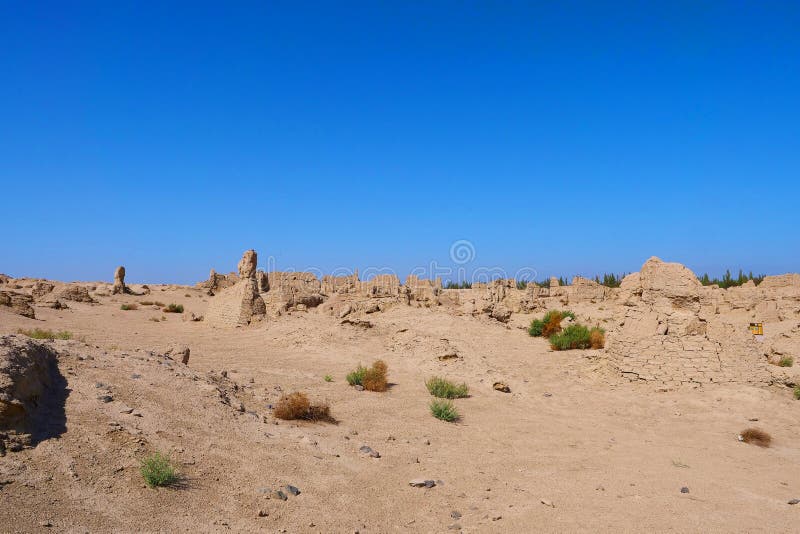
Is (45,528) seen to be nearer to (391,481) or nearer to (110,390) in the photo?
(110,390)

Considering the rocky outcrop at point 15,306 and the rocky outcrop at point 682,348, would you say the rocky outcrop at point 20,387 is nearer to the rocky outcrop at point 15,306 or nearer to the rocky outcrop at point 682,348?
the rocky outcrop at point 682,348

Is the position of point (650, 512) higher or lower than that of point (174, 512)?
lower

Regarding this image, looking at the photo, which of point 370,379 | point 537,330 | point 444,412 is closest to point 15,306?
point 370,379

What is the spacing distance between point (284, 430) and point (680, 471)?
16.8ft

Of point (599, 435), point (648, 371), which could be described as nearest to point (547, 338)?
point (648, 371)

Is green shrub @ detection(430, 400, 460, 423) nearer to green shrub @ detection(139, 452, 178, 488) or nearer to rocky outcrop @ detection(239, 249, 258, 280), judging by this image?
green shrub @ detection(139, 452, 178, 488)

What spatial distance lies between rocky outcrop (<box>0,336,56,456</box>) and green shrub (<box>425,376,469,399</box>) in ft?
21.5

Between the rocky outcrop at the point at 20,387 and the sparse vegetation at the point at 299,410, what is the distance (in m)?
2.92

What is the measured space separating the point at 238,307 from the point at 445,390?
34.2 ft

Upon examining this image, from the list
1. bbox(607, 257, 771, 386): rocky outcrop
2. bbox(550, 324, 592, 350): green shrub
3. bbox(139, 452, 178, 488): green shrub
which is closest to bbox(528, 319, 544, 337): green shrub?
bbox(550, 324, 592, 350): green shrub

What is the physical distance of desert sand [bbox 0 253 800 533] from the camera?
431cm

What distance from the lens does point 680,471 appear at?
22.0ft

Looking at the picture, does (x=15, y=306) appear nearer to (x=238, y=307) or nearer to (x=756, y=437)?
(x=238, y=307)

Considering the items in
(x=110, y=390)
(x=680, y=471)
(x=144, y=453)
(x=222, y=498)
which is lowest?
(x=680, y=471)
